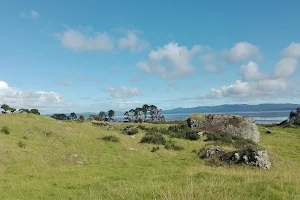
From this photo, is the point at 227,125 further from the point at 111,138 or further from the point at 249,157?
the point at 249,157

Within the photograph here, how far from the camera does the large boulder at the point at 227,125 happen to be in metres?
49.2

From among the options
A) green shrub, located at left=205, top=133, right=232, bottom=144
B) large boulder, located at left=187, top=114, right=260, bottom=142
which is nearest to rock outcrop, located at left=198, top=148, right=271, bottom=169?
green shrub, located at left=205, top=133, right=232, bottom=144

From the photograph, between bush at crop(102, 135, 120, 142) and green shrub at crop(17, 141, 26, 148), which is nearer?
green shrub at crop(17, 141, 26, 148)

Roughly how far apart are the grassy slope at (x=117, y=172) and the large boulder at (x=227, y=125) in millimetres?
5622

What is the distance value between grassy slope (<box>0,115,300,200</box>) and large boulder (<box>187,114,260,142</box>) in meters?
5.62

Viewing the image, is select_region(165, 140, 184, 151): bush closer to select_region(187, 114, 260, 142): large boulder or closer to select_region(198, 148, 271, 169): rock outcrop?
select_region(198, 148, 271, 169): rock outcrop

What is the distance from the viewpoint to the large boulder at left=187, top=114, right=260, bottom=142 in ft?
161

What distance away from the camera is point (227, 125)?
50.8 m

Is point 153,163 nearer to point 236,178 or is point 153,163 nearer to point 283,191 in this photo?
point 236,178

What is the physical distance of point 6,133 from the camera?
32.6 meters

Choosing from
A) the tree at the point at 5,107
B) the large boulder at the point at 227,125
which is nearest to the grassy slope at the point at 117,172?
the large boulder at the point at 227,125

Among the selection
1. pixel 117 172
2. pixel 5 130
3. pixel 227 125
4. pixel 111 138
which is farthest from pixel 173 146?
pixel 5 130

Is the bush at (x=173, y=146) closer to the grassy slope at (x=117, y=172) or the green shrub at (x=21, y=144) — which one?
the grassy slope at (x=117, y=172)

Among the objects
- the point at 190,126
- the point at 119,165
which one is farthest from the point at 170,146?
the point at 190,126
